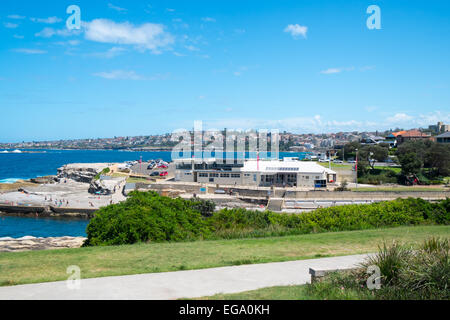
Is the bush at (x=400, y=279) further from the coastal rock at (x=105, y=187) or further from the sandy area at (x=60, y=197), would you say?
the coastal rock at (x=105, y=187)

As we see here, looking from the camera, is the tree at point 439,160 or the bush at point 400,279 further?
the tree at point 439,160

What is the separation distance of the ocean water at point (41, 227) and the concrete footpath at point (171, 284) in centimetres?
2844

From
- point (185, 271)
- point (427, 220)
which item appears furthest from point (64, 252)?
point (427, 220)

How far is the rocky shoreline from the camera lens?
16.0 meters

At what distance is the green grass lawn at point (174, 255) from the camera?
841cm

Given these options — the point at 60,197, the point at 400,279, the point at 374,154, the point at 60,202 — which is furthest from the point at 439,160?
the point at 400,279

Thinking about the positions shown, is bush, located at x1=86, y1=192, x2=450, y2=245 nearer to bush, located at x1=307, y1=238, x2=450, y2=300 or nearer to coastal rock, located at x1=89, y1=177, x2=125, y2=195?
bush, located at x1=307, y1=238, x2=450, y2=300

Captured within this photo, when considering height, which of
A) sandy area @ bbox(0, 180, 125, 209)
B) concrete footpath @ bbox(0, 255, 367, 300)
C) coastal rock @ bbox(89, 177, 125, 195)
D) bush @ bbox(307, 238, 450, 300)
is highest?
bush @ bbox(307, 238, 450, 300)

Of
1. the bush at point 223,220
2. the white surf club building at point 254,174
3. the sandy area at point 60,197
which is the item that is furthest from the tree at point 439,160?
the sandy area at point 60,197

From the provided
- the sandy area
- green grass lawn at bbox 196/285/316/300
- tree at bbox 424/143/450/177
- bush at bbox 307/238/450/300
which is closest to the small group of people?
the sandy area

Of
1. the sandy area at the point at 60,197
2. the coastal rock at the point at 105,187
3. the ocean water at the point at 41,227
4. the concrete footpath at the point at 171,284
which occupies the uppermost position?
the concrete footpath at the point at 171,284

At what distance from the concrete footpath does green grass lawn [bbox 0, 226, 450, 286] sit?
58 centimetres
